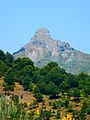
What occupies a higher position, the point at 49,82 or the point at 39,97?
the point at 49,82

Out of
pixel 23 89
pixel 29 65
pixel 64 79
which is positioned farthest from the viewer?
pixel 29 65

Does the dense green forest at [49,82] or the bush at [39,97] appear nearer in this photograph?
the bush at [39,97]

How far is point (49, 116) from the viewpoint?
9756 centimetres

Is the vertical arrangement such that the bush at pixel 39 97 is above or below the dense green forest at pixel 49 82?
below

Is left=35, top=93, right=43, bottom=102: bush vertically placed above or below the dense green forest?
below

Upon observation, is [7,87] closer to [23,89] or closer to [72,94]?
[23,89]

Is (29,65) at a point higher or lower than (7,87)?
higher

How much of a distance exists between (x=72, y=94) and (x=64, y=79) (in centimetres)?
1556

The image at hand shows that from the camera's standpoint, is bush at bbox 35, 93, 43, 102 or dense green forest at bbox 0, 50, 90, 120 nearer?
bush at bbox 35, 93, 43, 102

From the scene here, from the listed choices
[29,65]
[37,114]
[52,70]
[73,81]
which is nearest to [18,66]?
[29,65]

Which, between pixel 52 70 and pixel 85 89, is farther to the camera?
pixel 52 70

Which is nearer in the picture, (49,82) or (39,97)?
(39,97)

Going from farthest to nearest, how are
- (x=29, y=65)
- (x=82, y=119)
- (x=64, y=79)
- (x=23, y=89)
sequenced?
(x=29, y=65)
(x=64, y=79)
(x=23, y=89)
(x=82, y=119)

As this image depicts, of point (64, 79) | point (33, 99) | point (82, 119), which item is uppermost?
point (64, 79)
